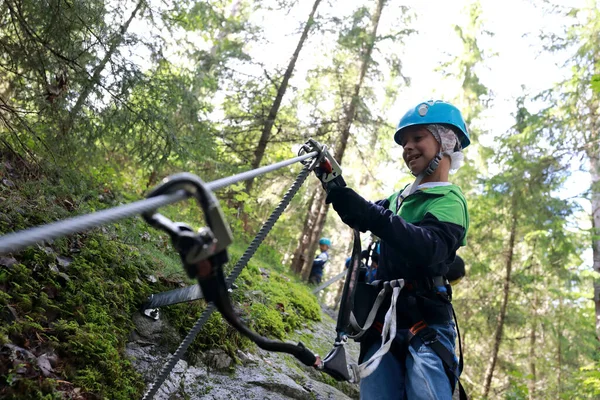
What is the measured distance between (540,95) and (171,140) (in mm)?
12532

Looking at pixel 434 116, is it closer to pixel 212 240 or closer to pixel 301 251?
pixel 212 240

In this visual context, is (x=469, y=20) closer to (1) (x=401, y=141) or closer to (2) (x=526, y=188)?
(2) (x=526, y=188)

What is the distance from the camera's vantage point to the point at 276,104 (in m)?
12.6

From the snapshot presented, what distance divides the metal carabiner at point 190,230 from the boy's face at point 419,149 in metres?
2.03

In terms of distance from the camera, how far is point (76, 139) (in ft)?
16.6

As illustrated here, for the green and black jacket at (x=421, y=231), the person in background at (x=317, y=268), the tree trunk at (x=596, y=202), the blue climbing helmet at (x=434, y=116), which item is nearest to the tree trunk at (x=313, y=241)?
the person in background at (x=317, y=268)

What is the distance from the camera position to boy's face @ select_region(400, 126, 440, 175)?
2.97m

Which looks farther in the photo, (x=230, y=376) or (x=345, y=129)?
(x=345, y=129)

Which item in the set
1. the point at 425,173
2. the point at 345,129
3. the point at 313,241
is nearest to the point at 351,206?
the point at 425,173

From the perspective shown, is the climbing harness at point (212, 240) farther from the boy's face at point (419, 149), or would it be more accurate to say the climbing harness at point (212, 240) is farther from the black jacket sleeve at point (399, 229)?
the boy's face at point (419, 149)

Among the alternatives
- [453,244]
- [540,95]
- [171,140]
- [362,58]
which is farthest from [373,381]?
[540,95]

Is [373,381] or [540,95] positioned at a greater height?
[540,95]

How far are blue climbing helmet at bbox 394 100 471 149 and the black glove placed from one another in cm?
100

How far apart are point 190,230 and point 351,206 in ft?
4.09
